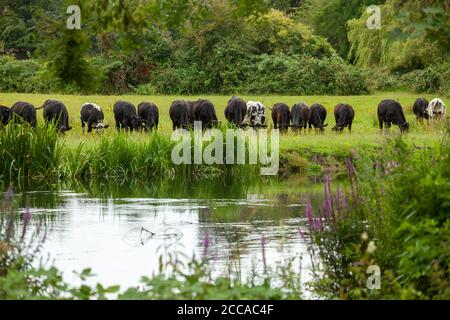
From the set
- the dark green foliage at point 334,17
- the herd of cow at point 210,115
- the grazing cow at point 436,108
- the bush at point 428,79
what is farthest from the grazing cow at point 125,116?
the dark green foliage at point 334,17

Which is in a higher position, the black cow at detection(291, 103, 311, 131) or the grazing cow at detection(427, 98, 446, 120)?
the grazing cow at detection(427, 98, 446, 120)

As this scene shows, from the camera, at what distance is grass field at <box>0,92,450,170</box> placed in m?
24.5

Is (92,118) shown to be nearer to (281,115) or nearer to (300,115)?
(281,115)

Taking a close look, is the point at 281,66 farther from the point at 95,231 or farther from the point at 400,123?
the point at 95,231

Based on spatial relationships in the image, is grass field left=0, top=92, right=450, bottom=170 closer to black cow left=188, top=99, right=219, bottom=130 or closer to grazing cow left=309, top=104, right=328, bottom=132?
grazing cow left=309, top=104, right=328, bottom=132

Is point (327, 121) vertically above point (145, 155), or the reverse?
point (327, 121)

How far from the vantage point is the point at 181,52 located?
52.1m

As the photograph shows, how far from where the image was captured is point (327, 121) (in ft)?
124

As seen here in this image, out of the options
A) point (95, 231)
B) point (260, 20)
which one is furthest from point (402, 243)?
point (95, 231)

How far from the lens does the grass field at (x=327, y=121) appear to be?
24.5m

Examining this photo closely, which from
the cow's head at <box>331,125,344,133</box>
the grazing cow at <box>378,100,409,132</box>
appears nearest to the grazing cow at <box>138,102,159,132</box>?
the cow's head at <box>331,125,344,133</box>

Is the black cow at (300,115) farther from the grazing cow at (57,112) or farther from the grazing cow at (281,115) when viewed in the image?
the grazing cow at (57,112)


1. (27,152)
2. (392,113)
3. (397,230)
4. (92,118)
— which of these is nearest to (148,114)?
(92,118)

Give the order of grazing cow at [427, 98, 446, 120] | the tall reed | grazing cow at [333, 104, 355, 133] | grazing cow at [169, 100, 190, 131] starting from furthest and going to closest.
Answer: grazing cow at [427, 98, 446, 120], grazing cow at [333, 104, 355, 133], grazing cow at [169, 100, 190, 131], the tall reed
